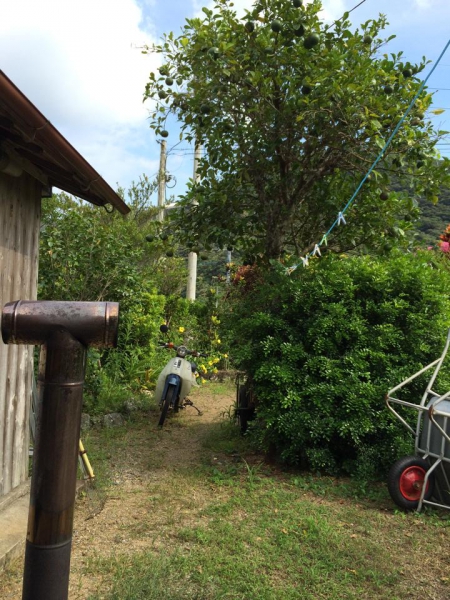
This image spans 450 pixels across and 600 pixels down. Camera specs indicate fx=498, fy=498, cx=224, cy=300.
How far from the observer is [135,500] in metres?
3.98

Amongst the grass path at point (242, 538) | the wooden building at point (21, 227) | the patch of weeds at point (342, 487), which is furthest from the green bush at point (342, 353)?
the wooden building at point (21, 227)

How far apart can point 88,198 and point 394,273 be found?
9.74 ft

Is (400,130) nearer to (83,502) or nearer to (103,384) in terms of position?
(83,502)

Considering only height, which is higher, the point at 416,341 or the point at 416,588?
the point at 416,341

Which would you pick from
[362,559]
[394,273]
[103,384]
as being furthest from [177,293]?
[362,559]

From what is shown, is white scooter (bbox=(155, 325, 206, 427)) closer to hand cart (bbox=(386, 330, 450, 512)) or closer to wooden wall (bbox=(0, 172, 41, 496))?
wooden wall (bbox=(0, 172, 41, 496))

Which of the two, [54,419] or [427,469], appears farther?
[427,469]

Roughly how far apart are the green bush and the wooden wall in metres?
2.05

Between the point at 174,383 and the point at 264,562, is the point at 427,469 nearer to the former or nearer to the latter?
the point at 264,562

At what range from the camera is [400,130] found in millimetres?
5051

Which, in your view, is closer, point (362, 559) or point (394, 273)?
point (362, 559)

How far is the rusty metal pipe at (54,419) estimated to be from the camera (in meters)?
1.42

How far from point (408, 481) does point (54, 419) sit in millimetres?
3181

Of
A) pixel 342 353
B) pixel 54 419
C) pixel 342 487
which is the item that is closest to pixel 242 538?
pixel 342 487
